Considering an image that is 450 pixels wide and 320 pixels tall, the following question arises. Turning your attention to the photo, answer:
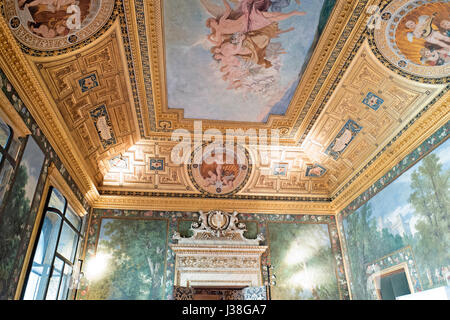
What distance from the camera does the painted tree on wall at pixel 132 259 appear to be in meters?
10.9

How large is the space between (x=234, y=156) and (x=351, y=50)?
588cm

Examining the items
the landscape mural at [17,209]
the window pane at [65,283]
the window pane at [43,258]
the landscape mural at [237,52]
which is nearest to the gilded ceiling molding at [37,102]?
the landscape mural at [17,209]

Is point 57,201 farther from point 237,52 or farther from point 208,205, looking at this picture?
point 237,52

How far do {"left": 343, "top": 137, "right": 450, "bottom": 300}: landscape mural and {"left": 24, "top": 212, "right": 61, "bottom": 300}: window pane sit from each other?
31.0 ft

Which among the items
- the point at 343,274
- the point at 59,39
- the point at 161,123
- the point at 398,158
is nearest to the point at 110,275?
the point at 161,123

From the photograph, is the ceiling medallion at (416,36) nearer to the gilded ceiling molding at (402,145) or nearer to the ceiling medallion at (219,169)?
the gilded ceiling molding at (402,145)

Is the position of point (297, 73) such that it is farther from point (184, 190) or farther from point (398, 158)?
point (184, 190)

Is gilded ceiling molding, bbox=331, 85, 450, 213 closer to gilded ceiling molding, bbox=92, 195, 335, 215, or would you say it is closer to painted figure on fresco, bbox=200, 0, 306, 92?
gilded ceiling molding, bbox=92, 195, 335, 215

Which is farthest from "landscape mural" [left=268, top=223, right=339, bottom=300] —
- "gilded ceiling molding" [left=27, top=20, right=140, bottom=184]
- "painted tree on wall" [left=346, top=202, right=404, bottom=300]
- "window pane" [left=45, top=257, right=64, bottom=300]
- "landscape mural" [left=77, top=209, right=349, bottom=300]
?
"window pane" [left=45, top=257, right=64, bottom=300]

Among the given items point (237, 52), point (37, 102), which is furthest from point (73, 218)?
point (237, 52)

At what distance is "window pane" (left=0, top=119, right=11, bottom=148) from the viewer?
597 centimetres

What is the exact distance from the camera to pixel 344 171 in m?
12.1

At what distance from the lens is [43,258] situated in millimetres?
7992

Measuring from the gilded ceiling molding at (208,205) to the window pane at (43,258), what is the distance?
3.46 m
